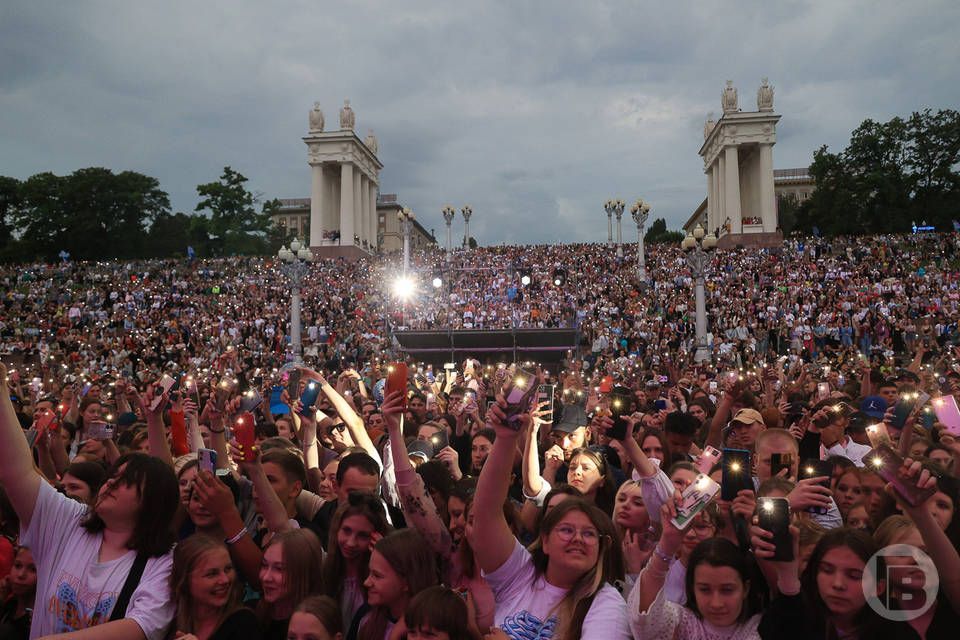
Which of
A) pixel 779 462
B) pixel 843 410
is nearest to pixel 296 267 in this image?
pixel 843 410

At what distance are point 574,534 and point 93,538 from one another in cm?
207

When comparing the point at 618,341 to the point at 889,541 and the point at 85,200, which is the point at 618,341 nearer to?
the point at 889,541

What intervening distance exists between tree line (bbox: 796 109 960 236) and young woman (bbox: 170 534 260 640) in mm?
59746

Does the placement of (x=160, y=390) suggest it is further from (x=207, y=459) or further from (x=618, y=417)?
(x=618, y=417)

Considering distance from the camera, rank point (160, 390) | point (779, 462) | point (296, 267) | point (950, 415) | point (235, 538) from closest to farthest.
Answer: point (235, 538), point (779, 462), point (160, 390), point (950, 415), point (296, 267)

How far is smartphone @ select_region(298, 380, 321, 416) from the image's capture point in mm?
5723

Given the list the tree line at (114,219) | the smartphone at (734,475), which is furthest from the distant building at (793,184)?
the smartphone at (734,475)

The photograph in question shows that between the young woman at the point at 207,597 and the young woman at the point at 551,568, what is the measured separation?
1034 millimetres

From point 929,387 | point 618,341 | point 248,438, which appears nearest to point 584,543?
point 248,438

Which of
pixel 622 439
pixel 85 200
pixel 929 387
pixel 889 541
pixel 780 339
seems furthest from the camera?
pixel 85 200

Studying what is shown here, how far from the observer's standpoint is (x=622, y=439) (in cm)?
342

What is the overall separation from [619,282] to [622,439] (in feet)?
113

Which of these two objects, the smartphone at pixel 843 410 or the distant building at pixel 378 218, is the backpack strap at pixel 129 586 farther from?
the distant building at pixel 378 218

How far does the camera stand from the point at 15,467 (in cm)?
310
